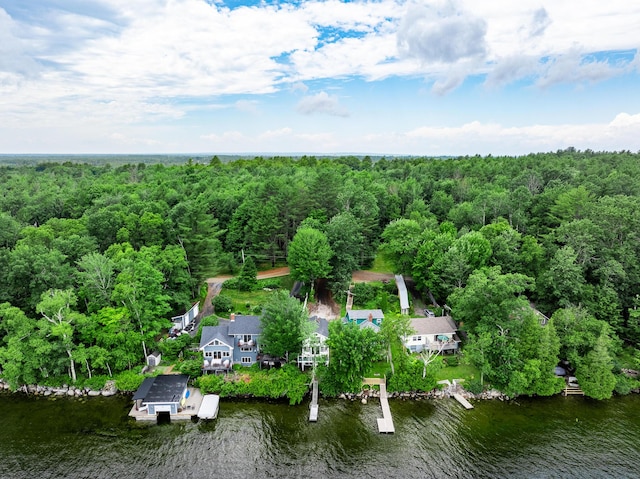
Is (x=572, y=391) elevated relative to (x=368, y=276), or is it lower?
lower

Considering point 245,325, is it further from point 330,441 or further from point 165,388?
point 330,441

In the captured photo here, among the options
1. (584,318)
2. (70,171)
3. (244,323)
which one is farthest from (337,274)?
(70,171)

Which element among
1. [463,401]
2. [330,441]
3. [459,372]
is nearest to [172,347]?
[330,441]

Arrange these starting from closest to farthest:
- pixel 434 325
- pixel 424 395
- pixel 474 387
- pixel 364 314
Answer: pixel 474 387
pixel 424 395
pixel 434 325
pixel 364 314

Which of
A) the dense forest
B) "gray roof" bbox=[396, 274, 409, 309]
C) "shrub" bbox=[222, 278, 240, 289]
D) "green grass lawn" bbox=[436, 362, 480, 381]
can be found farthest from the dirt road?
"green grass lawn" bbox=[436, 362, 480, 381]

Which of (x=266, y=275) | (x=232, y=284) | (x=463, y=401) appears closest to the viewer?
(x=463, y=401)

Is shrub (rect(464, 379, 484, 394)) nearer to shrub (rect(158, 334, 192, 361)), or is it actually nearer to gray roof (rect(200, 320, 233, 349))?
gray roof (rect(200, 320, 233, 349))

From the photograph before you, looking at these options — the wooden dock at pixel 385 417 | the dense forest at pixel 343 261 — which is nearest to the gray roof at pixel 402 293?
the dense forest at pixel 343 261

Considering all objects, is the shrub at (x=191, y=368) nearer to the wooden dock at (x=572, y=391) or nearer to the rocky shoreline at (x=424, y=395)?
the rocky shoreline at (x=424, y=395)
